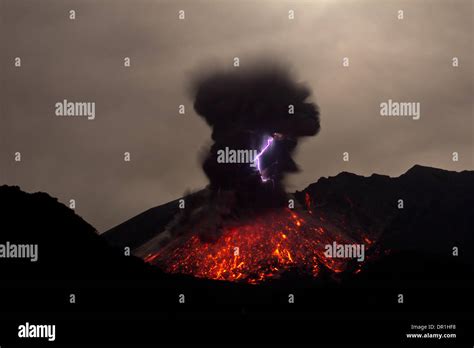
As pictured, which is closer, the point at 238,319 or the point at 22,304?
the point at 22,304

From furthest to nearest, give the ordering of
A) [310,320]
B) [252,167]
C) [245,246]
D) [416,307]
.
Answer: [245,246]
[252,167]
[416,307]
[310,320]

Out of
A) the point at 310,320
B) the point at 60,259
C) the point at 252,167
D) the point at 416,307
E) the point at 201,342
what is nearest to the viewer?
the point at 201,342

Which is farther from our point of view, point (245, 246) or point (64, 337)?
point (245, 246)

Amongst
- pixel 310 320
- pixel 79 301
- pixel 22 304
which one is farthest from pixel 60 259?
pixel 310 320

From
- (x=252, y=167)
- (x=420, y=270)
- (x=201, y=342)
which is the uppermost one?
(x=252, y=167)

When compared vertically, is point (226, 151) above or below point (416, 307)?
above

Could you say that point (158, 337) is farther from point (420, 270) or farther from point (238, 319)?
point (420, 270)

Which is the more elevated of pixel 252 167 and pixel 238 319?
pixel 252 167

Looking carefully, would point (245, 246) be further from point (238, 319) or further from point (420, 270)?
point (238, 319)

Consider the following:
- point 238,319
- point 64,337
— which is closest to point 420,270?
point 238,319
